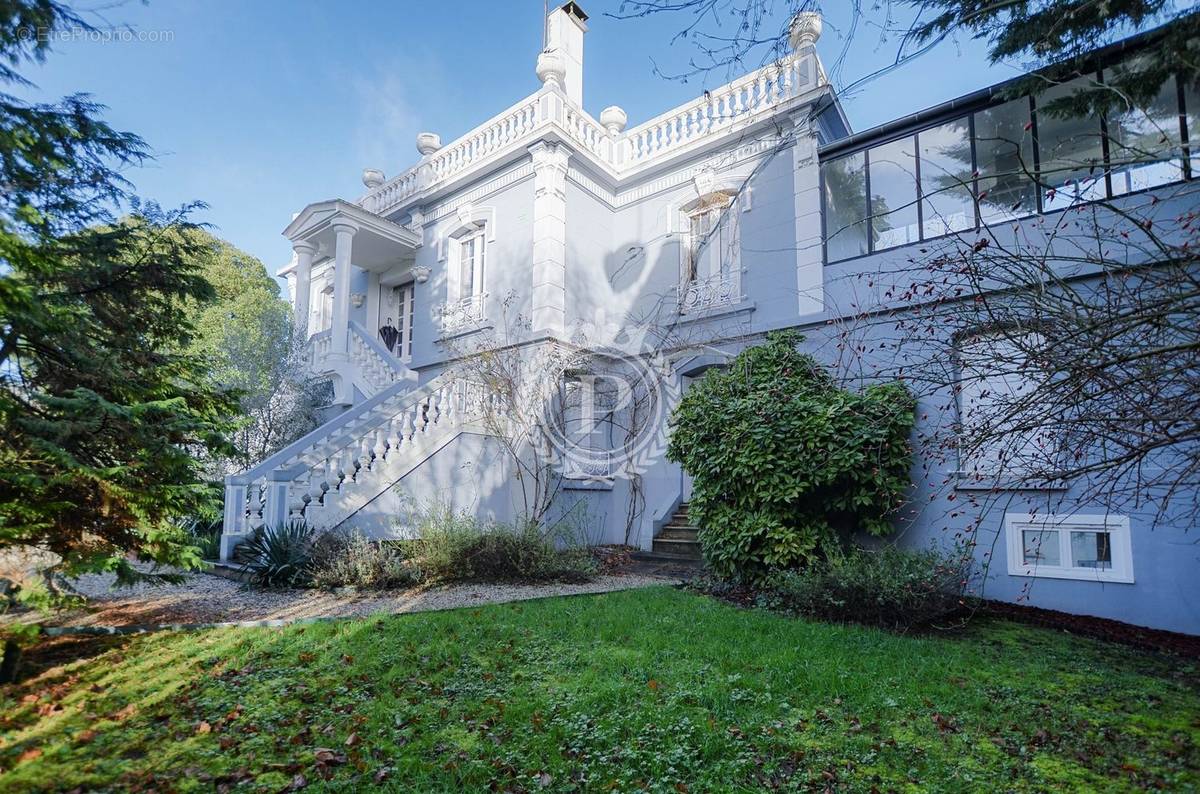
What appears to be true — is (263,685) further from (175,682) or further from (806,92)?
(806,92)

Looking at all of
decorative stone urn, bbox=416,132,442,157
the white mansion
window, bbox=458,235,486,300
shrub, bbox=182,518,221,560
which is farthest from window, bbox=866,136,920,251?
shrub, bbox=182,518,221,560

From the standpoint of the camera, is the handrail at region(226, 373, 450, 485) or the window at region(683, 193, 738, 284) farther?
the window at region(683, 193, 738, 284)

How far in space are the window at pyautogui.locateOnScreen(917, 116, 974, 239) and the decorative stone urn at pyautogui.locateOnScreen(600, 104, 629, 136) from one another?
5750 mm

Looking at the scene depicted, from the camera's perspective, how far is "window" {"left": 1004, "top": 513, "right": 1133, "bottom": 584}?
6.18 metres

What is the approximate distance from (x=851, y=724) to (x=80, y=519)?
479 centimetres

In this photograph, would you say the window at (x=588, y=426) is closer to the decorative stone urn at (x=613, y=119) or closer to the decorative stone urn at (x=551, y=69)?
the decorative stone urn at (x=613, y=119)

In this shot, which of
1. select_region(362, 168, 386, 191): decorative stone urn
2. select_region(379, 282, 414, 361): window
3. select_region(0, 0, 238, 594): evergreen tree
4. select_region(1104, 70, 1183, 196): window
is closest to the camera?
select_region(0, 0, 238, 594): evergreen tree

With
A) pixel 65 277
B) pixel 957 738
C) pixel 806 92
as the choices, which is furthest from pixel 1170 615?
pixel 65 277

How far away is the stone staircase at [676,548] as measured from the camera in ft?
30.0

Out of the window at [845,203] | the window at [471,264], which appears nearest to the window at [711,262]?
the window at [845,203]

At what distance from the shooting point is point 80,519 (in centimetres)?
393

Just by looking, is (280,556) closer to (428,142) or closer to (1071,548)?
(1071,548)

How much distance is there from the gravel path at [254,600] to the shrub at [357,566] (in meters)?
0.18

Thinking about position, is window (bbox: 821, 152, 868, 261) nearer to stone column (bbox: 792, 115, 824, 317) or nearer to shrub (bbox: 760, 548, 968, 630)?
stone column (bbox: 792, 115, 824, 317)
